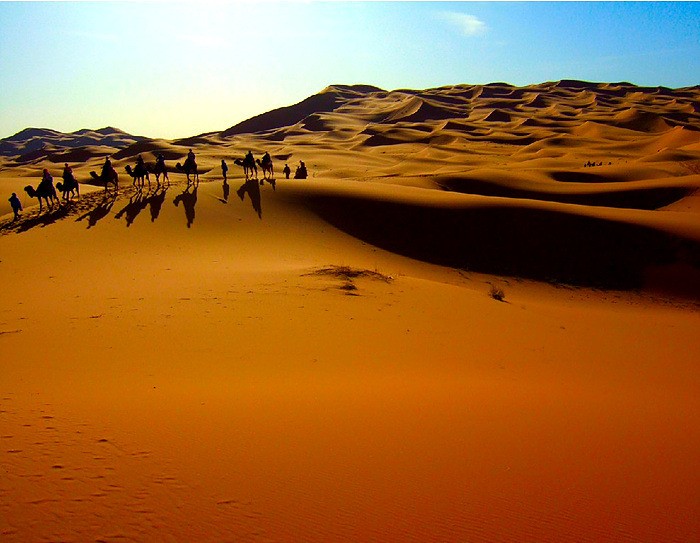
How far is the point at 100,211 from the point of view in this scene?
16828mm

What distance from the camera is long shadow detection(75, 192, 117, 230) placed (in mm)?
16009

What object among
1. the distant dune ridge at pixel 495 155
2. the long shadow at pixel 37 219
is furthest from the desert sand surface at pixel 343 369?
the distant dune ridge at pixel 495 155

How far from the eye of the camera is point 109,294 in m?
9.67

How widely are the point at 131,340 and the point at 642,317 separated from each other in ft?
39.2

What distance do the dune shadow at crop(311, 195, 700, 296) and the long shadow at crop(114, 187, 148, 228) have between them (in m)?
6.32

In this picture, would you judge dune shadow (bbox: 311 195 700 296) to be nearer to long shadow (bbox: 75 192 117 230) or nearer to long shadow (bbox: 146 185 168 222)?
long shadow (bbox: 146 185 168 222)

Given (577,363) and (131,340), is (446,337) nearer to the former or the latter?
(577,363)

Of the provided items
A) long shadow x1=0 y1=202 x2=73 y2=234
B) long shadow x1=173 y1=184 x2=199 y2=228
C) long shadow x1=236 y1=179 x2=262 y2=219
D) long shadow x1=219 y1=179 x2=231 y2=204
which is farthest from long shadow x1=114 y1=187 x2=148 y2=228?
long shadow x1=236 y1=179 x2=262 y2=219

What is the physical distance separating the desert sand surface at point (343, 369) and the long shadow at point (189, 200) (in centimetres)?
17

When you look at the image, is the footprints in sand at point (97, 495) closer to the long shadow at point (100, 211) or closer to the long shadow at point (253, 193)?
the long shadow at point (100, 211)

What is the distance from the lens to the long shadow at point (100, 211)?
630 inches

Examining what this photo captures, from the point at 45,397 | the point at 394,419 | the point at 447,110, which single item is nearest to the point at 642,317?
the point at 394,419

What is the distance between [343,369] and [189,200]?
13.5 m

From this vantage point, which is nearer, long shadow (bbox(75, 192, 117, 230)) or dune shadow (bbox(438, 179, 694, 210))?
long shadow (bbox(75, 192, 117, 230))
